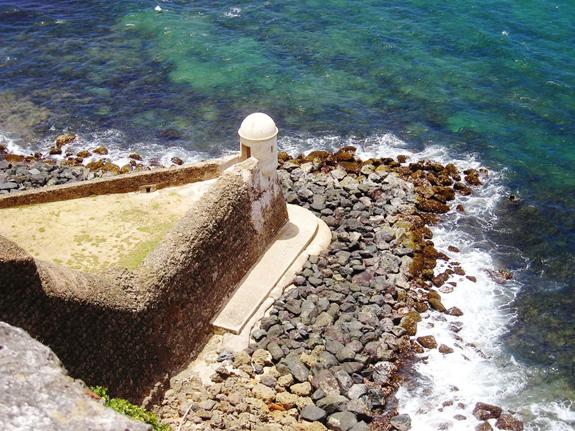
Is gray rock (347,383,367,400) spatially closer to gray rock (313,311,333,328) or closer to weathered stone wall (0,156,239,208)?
gray rock (313,311,333,328)

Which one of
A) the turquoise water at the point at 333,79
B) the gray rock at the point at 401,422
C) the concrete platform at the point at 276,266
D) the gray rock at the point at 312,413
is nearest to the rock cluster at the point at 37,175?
the turquoise water at the point at 333,79

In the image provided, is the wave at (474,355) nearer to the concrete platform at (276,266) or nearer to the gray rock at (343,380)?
the gray rock at (343,380)

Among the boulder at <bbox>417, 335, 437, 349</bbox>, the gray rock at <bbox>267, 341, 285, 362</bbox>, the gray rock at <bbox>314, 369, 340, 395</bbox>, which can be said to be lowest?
the boulder at <bbox>417, 335, 437, 349</bbox>

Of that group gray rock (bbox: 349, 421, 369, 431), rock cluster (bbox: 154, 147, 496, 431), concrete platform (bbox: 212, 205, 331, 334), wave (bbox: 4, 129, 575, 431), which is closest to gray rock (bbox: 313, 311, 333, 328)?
rock cluster (bbox: 154, 147, 496, 431)

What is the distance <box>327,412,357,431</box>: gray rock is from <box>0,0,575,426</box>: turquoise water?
12062 millimetres

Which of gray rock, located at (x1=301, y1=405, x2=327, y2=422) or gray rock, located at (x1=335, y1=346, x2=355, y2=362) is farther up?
gray rock, located at (x1=335, y1=346, x2=355, y2=362)

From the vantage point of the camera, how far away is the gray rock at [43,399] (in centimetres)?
1041

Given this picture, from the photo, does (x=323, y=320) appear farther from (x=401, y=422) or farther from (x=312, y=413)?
(x=401, y=422)

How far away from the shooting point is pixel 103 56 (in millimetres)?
46969

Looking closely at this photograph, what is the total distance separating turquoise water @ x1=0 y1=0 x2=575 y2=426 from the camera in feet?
123

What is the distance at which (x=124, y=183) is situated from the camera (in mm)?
26188

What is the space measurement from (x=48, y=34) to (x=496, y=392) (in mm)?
40293

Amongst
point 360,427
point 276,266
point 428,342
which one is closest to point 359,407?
point 360,427

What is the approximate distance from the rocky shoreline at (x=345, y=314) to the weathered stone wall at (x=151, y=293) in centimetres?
159
